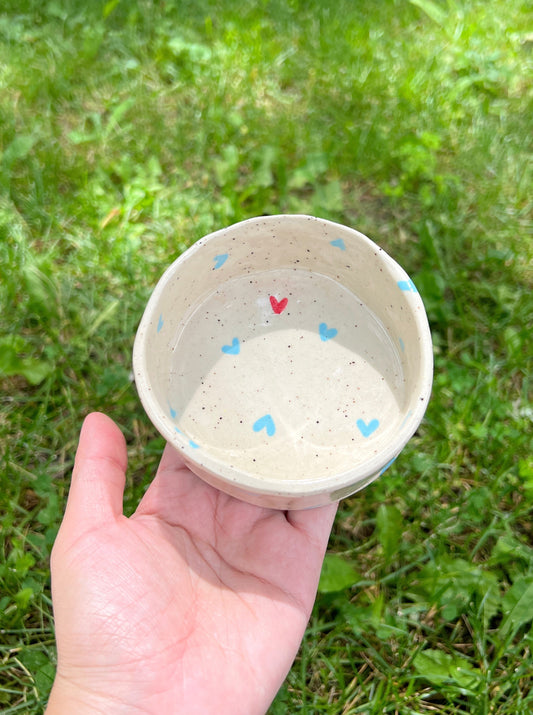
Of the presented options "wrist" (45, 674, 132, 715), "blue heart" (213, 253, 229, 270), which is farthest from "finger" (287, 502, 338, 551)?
"blue heart" (213, 253, 229, 270)

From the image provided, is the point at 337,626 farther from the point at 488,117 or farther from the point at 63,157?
the point at 488,117

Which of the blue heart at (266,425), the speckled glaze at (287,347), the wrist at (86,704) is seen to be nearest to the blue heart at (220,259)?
the speckled glaze at (287,347)

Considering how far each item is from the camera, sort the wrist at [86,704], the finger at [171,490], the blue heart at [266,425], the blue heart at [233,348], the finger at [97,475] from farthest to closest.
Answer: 1. the blue heart at [233,348]
2. the blue heart at [266,425]
3. the finger at [171,490]
4. the finger at [97,475]
5. the wrist at [86,704]

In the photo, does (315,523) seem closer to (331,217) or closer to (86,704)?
(86,704)

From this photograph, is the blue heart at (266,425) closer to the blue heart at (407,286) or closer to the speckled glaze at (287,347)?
the speckled glaze at (287,347)

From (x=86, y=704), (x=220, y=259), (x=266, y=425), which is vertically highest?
(x=220, y=259)

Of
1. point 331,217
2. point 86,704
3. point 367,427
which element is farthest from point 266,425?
point 331,217
